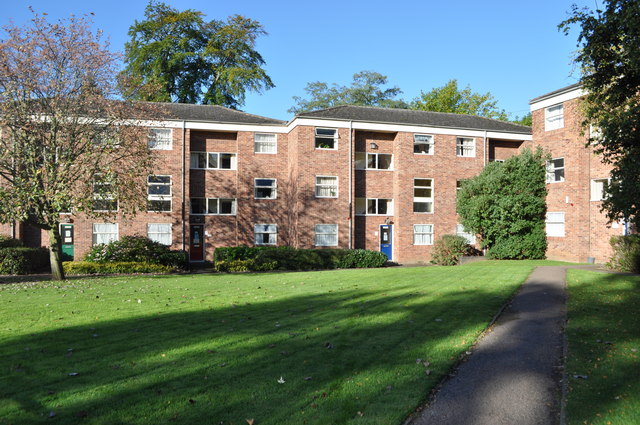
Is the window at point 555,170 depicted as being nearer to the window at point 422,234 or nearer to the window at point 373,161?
the window at point 422,234

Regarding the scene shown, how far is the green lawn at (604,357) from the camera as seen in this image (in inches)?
201

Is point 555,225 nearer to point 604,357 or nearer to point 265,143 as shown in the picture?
point 265,143

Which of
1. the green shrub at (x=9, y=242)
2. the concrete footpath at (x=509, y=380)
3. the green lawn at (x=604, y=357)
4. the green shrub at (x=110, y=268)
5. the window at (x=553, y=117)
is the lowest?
the green shrub at (x=110, y=268)

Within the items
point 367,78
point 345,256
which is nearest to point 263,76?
point 367,78

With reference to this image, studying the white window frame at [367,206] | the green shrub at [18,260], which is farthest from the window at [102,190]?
the white window frame at [367,206]

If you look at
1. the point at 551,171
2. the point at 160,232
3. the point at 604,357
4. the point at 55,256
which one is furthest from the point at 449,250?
the point at 604,357

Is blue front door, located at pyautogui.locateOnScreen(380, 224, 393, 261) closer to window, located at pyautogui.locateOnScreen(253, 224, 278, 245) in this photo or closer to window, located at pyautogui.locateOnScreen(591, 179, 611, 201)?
window, located at pyautogui.locateOnScreen(253, 224, 278, 245)

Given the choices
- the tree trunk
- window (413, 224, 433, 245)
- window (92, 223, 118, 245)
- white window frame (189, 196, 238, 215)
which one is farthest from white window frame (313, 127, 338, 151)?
the tree trunk

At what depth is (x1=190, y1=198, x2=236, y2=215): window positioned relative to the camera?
29844 millimetres

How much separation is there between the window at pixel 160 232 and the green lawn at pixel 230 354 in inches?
617

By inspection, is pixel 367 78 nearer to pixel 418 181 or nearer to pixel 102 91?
pixel 418 181

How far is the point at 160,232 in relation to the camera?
93.6 feet

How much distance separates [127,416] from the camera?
4797mm

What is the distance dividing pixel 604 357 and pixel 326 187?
23.0 m
